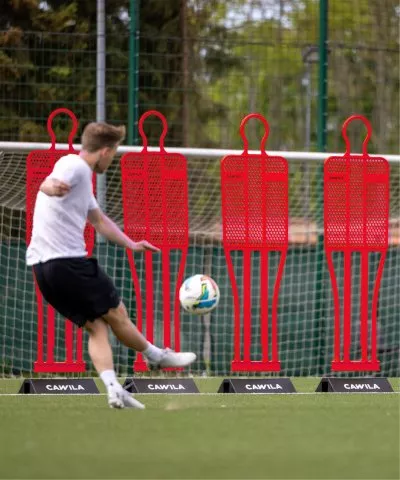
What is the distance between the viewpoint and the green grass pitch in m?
6.16

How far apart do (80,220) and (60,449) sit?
1.93 m

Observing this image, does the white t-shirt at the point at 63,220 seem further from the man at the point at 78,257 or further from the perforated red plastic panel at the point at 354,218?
the perforated red plastic panel at the point at 354,218

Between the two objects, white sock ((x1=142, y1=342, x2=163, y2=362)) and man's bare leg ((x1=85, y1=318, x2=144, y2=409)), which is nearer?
man's bare leg ((x1=85, y1=318, x2=144, y2=409))

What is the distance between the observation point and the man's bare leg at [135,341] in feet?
27.5

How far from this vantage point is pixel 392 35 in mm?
16078

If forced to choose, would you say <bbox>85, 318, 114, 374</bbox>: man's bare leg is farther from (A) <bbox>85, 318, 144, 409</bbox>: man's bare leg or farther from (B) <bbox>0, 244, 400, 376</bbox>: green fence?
(B) <bbox>0, 244, 400, 376</bbox>: green fence

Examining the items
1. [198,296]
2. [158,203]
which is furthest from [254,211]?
[198,296]

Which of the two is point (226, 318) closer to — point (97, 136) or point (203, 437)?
point (97, 136)

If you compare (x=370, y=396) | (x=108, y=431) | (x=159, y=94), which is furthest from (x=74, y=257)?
(x=159, y=94)

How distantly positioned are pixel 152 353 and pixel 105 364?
48 cm

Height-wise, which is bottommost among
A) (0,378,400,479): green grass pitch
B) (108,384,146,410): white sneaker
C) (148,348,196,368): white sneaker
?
(0,378,400,479): green grass pitch

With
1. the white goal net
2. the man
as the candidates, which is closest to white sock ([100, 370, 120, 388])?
the man

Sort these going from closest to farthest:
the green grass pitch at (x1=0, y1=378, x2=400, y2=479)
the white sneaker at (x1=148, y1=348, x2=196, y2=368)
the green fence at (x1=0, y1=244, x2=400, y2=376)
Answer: the green grass pitch at (x1=0, y1=378, x2=400, y2=479) → the white sneaker at (x1=148, y1=348, x2=196, y2=368) → the green fence at (x1=0, y1=244, x2=400, y2=376)

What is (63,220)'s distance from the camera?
8258mm
